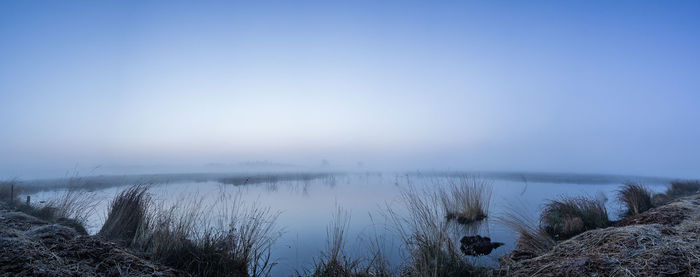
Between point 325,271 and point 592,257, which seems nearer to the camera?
point 592,257

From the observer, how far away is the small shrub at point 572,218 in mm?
6207

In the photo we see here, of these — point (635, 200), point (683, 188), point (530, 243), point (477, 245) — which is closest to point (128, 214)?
point (477, 245)

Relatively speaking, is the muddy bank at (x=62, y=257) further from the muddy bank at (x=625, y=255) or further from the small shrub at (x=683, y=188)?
the small shrub at (x=683, y=188)

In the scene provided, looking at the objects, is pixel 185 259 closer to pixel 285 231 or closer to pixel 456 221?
pixel 285 231

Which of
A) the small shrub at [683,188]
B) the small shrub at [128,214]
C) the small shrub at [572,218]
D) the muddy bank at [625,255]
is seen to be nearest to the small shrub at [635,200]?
the small shrub at [572,218]

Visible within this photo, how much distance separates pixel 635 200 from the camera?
8539mm

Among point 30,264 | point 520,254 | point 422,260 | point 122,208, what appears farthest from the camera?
point 122,208

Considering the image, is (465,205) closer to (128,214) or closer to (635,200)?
(635,200)

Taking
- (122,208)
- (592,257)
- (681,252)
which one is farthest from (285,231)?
(681,252)

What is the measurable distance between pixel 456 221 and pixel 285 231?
4.59 meters

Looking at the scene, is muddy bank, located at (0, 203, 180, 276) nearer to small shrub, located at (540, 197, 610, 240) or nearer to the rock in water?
the rock in water

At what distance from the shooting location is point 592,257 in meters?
3.06

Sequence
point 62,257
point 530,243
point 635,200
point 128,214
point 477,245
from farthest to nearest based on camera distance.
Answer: point 635,200 → point 477,245 → point 128,214 → point 530,243 → point 62,257

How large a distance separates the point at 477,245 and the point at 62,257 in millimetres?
6017
